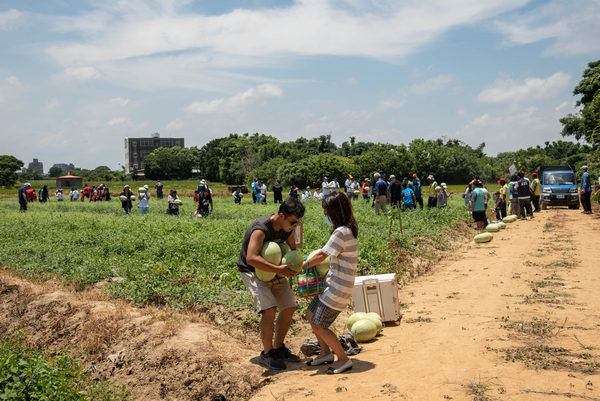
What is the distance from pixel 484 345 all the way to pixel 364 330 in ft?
4.93

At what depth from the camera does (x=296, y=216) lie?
5656 mm

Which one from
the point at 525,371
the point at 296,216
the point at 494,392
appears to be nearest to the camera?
the point at 494,392

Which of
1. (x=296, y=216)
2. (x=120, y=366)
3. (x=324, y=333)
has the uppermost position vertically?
(x=296, y=216)

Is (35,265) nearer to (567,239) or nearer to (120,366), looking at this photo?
(120,366)

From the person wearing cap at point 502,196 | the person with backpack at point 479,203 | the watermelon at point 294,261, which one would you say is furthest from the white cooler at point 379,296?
the person wearing cap at point 502,196

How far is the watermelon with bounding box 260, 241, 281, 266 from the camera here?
572cm

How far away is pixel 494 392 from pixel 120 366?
4945 millimetres

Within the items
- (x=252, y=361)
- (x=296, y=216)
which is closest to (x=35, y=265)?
(x=252, y=361)

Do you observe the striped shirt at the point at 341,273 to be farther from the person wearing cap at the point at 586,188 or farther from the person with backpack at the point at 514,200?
the person wearing cap at the point at 586,188

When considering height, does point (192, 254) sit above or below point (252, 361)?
above

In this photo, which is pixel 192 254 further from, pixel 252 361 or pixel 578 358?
pixel 578 358

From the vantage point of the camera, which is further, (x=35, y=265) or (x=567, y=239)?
(x=567, y=239)

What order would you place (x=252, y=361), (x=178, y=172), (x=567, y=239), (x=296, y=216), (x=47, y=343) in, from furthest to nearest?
(x=178, y=172), (x=567, y=239), (x=47, y=343), (x=252, y=361), (x=296, y=216)

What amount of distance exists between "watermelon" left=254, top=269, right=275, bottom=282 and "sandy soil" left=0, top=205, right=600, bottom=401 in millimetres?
1117
